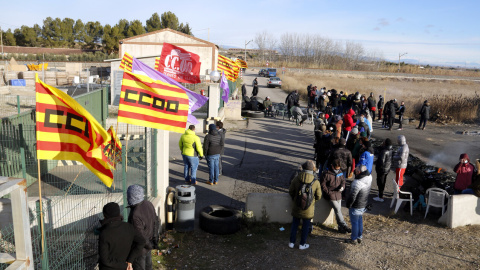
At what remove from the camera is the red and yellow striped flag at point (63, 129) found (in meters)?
4.56

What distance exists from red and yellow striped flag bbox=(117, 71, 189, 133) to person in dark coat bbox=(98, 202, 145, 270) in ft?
6.82

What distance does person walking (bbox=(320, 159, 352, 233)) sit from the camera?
27.1 ft

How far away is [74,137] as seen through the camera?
481 centimetres

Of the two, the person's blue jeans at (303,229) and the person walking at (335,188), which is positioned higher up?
the person walking at (335,188)

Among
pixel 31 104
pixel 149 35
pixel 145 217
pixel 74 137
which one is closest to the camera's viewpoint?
pixel 74 137

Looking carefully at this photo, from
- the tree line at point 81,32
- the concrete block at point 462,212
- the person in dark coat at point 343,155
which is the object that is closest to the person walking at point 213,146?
the person in dark coat at point 343,155

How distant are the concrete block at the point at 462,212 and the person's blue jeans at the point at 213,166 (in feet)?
18.5

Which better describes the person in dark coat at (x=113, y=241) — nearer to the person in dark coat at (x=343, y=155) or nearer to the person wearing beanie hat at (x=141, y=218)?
the person wearing beanie hat at (x=141, y=218)

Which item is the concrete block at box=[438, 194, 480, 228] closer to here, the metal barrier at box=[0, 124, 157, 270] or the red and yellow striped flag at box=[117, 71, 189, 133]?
the red and yellow striped flag at box=[117, 71, 189, 133]

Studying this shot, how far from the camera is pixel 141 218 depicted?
5328mm

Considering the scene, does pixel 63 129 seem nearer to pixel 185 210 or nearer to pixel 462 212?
pixel 185 210

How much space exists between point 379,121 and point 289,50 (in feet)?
375

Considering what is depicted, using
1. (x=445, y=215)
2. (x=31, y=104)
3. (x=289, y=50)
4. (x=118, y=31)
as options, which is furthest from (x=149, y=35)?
(x=289, y=50)

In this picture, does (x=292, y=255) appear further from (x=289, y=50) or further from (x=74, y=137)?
(x=289, y=50)
